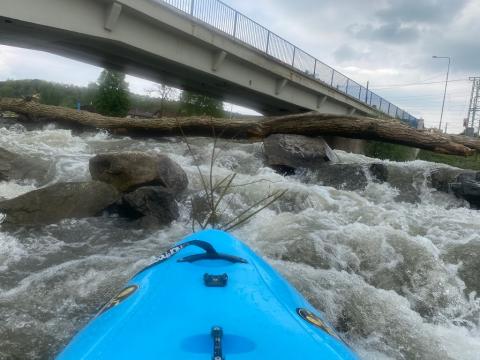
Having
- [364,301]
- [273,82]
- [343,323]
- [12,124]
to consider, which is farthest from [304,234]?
[273,82]

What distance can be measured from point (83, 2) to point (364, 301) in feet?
34.7

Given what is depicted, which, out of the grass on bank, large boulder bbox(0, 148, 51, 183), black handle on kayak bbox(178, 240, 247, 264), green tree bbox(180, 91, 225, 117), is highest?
green tree bbox(180, 91, 225, 117)

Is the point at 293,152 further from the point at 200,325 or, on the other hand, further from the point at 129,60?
the point at 129,60

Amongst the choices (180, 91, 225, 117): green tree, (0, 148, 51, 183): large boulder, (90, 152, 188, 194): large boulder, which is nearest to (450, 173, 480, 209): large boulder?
(90, 152, 188, 194): large boulder

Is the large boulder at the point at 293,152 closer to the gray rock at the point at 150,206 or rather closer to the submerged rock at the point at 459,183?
the submerged rock at the point at 459,183

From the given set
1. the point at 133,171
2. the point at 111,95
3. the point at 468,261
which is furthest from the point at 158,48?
the point at 111,95

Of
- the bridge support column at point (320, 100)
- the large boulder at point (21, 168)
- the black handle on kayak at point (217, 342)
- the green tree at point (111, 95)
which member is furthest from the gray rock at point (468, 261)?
the green tree at point (111, 95)

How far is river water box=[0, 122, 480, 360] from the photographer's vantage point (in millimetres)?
2811

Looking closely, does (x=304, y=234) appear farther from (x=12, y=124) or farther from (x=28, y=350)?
(x=12, y=124)

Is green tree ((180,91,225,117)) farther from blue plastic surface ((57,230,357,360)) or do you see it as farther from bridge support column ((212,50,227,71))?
blue plastic surface ((57,230,357,360))

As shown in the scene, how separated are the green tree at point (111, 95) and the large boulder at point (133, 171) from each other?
26.2m

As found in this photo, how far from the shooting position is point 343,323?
298 cm

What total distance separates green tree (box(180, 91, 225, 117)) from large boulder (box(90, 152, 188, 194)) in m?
20.3

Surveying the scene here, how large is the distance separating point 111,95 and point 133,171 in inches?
1083
